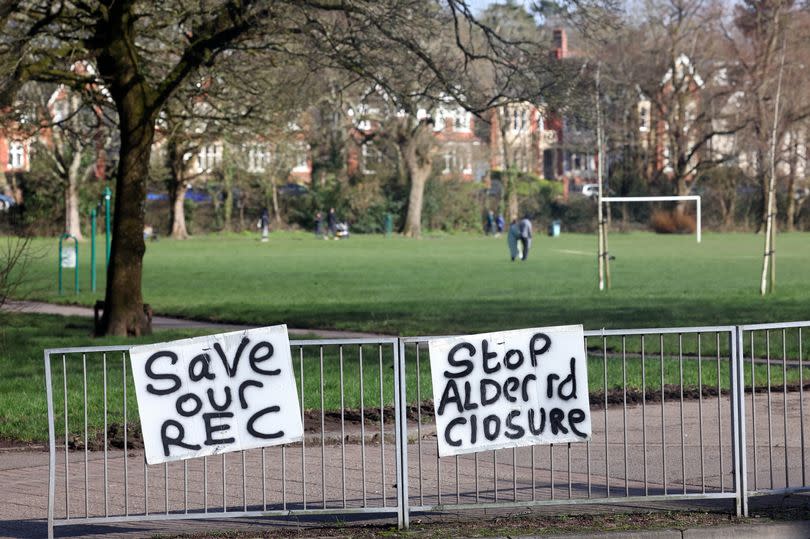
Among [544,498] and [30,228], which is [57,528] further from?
[30,228]

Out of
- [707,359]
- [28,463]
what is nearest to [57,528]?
[28,463]

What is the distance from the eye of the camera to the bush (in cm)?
Result: 7444

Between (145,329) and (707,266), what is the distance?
23718 millimetres

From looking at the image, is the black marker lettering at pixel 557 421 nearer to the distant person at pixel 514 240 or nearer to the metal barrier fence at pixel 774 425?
the metal barrier fence at pixel 774 425

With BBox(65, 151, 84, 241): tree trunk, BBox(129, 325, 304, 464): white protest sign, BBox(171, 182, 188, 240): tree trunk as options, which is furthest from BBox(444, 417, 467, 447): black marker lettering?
BBox(171, 182, 188, 240): tree trunk

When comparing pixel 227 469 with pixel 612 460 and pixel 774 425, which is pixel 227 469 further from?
pixel 774 425

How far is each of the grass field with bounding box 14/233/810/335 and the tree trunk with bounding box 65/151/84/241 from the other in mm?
9494

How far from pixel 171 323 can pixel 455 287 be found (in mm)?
9669

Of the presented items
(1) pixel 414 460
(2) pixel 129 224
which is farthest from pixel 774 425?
(2) pixel 129 224

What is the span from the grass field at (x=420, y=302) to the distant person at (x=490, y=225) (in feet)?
80.1

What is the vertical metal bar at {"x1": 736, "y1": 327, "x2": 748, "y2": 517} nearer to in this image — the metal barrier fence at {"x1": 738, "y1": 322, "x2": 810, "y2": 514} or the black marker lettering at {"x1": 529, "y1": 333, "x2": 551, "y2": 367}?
the metal barrier fence at {"x1": 738, "y1": 322, "x2": 810, "y2": 514}

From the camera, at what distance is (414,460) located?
374 inches

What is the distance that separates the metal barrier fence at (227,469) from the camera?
24.0ft

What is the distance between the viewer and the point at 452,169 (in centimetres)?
8231
